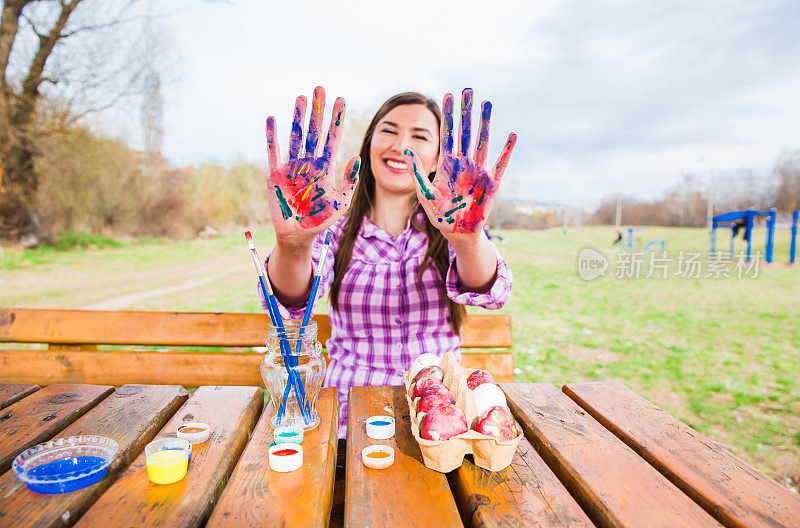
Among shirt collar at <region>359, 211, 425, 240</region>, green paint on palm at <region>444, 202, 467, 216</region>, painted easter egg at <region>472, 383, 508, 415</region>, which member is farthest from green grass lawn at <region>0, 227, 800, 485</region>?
green paint on palm at <region>444, 202, 467, 216</region>

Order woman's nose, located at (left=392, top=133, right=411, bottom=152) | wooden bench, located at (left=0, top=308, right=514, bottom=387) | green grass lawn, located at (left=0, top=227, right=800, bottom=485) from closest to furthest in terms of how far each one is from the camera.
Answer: woman's nose, located at (left=392, top=133, right=411, bottom=152)
wooden bench, located at (left=0, top=308, right=514, bottom=387)
green grass lawn, located at (left=0, top=227, right=800, bottom=485)

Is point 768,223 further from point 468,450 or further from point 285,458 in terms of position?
point 285,458

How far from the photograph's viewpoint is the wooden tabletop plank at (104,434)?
0.97 metres

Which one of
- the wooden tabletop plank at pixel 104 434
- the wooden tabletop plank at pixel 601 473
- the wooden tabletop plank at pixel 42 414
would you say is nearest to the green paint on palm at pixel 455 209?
the wooden tabletop plank at pixel 601 473

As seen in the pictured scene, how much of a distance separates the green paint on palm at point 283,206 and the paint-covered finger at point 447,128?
49 cm

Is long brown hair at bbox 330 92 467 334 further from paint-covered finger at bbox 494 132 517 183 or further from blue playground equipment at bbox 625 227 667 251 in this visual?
blue playground equipment at bbox 625 227 667 251

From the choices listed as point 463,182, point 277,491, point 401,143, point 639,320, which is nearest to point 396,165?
point 401,143

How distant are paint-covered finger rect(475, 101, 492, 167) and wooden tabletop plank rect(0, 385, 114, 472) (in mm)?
1397

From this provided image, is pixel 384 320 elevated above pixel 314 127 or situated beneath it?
situated beneath

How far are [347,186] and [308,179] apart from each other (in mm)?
114

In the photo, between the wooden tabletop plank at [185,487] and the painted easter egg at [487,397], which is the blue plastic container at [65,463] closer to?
the wooden tabletop plank at [185,487]

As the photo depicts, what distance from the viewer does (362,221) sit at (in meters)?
2.33

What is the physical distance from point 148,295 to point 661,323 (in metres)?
7.44

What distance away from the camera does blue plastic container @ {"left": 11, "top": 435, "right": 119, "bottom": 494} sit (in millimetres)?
1040
